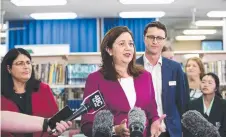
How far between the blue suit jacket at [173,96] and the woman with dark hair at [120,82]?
425mm

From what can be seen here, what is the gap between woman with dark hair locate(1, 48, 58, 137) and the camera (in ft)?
8.44

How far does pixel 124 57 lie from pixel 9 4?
586 cm

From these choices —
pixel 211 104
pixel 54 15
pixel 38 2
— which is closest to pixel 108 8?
pixel 54 15

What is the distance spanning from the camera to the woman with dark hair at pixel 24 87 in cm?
257

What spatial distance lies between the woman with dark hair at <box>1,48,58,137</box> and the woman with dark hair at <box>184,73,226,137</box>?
5.27 feet

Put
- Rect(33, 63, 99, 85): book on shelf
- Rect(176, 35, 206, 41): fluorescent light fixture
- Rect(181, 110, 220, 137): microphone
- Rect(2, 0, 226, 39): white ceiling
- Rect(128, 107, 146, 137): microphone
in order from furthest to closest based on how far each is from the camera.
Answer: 1. Rect(176, 35, 206, 41): fluorescent light fixture
2. Rect(2, 0, 226, 39): white ceiling
3. Rect(33, 63, 99, 85): book on shelf
4. Rect(181, 110, 220, 137): microphone
5. Rect(128, 107, 146, 137): microphone

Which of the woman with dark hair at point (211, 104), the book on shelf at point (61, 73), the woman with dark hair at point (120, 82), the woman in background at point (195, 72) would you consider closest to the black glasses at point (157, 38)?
the woman with dark hair at point (120, 82)

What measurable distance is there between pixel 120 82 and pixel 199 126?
0.52 m

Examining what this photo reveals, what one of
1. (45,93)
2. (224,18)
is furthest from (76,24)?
(45,93)

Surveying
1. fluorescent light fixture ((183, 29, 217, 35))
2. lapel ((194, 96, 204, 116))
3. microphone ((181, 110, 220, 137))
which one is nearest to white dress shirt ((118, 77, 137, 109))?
microphone ((181, 110, 220, 137))

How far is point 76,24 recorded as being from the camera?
893 cm

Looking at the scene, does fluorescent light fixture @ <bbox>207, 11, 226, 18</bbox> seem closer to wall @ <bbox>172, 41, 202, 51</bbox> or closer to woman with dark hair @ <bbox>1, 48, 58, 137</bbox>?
wall @ <bbox>172, 41, 202, 51</bbox>

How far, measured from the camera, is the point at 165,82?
2533 mm

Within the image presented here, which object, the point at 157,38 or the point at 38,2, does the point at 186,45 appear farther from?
the point at 157,38
